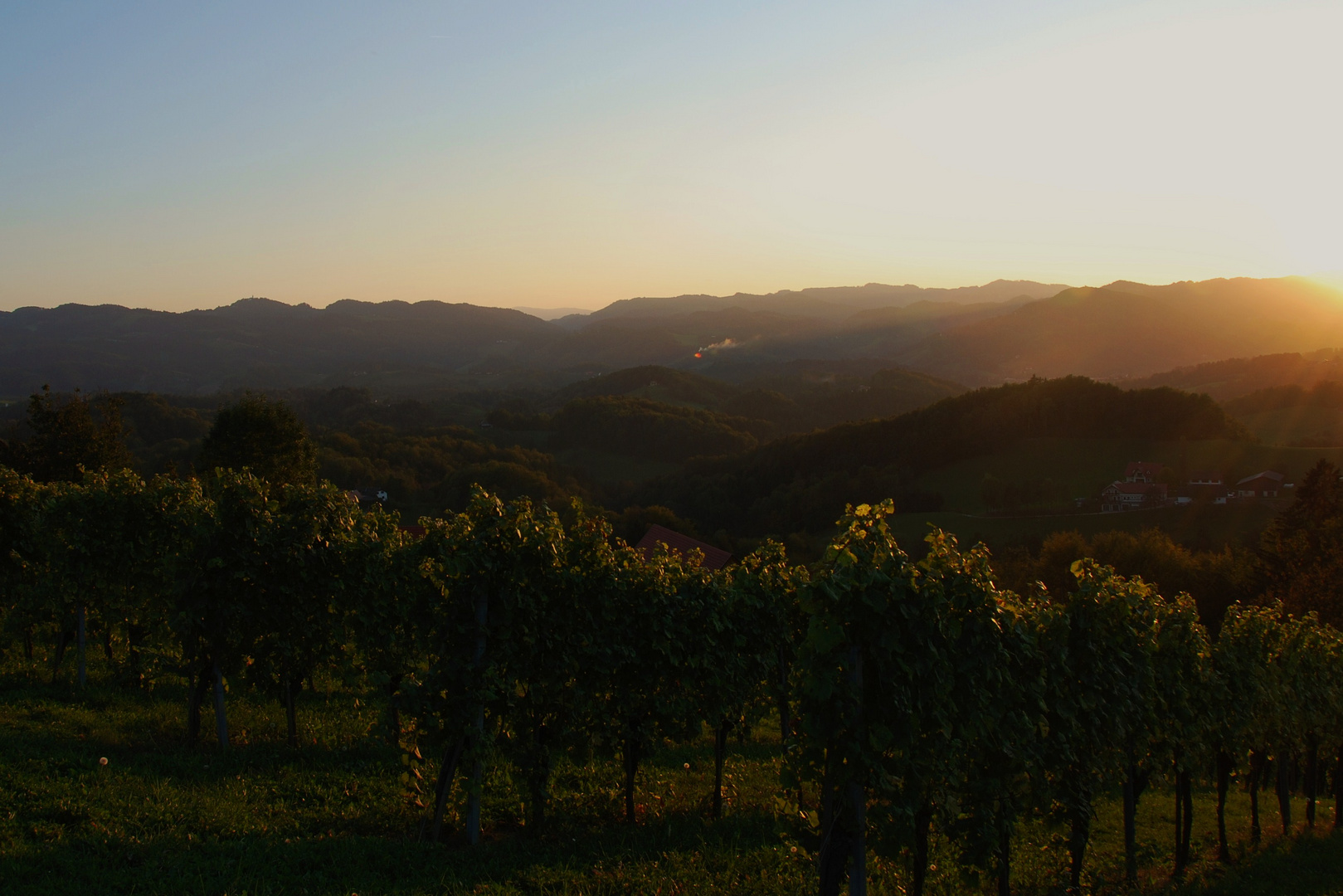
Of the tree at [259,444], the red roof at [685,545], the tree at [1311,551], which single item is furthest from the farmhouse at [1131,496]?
the tree at [259,444]

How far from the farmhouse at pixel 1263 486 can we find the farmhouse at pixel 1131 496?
277 inches

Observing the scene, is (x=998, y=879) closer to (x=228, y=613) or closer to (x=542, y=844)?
(x=542, y=844)

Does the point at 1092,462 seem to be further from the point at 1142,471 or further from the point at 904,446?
the point at 904,446

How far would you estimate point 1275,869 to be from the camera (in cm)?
1293

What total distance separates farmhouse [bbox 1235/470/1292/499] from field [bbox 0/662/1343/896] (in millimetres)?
74867

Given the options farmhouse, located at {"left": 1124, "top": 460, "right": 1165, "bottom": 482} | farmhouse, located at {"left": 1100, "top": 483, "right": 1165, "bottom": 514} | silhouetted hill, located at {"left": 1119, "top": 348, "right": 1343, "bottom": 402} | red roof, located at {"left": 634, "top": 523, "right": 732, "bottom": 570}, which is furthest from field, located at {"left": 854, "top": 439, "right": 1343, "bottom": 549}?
silhouetted hill, located at {"left": 1119, "top": 348, "right": 1343, "bottom": 402}

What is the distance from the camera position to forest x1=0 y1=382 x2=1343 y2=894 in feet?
24.8

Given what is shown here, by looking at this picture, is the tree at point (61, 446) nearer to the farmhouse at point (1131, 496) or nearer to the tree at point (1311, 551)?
the tree at point (1311, 551)

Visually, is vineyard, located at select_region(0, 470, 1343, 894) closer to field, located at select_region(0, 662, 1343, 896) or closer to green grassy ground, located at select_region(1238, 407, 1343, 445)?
field, located at select_region(0, 662, 1343, 896)

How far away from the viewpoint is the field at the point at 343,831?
26.2 feet

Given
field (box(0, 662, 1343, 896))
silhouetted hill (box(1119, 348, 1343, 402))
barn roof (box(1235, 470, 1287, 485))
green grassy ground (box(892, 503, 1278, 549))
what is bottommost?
green grassy ground (box(892, 503, 1278, 549))

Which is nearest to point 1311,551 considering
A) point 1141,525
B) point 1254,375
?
point 1141,525

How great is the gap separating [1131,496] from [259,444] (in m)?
79.9

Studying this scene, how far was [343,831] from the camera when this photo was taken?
9594 millimetres
